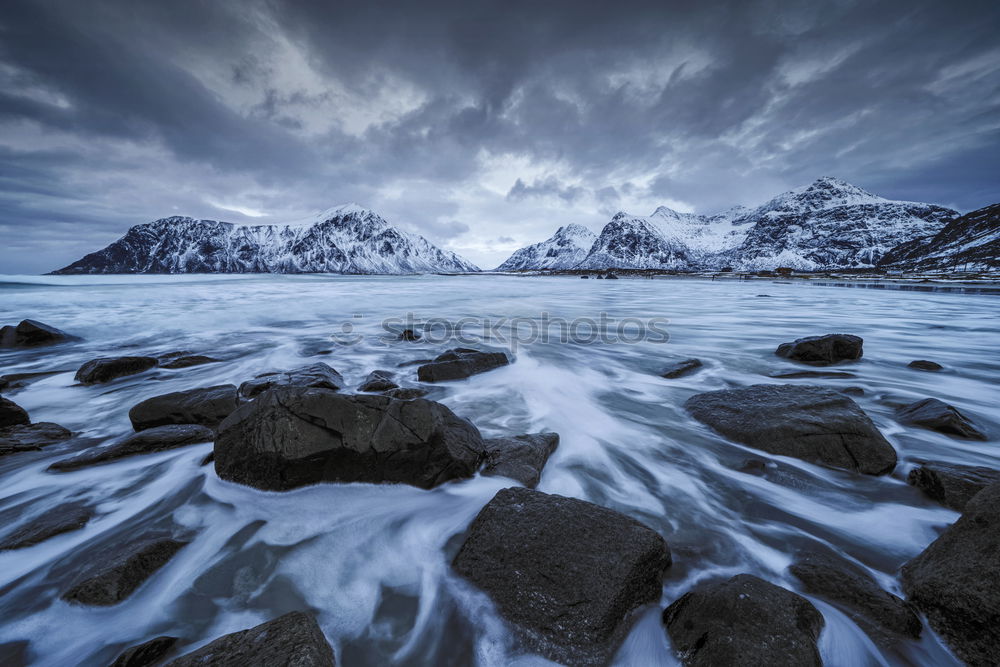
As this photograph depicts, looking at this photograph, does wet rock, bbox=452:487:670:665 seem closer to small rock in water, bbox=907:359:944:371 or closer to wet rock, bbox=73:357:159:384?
wet rock, bbox=73:357:159:384

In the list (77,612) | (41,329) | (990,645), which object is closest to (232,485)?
(77,612)

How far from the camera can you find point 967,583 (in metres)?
1.82

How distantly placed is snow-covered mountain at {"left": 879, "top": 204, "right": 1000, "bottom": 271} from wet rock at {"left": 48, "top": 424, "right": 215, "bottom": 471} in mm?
121297

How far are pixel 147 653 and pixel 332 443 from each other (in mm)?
1508

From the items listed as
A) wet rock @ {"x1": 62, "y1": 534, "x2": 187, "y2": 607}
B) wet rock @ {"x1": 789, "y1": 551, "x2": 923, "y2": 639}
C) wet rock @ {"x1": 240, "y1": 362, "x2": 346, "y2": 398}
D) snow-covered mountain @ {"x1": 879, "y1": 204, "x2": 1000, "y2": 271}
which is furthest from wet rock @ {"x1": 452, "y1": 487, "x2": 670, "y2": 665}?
snow-covered mountain @ {"x1": 879, "y1": 204, "x2": 1000, "y2": 271}

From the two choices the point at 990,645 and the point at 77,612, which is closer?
the point at 990,645

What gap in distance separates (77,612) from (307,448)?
4.65ft

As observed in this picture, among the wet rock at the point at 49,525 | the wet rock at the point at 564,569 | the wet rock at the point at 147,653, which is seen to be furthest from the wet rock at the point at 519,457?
the wet rock at the point at 49,525

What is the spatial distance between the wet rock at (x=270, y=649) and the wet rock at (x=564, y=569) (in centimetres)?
92

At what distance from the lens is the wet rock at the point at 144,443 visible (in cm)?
375

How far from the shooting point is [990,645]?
5.60 ft

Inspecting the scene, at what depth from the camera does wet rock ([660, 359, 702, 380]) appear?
678 centimetres

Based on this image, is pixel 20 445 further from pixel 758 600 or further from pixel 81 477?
pixel 758 600

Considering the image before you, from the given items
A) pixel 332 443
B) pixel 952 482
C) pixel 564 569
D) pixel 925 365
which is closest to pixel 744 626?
pixel 564 569
